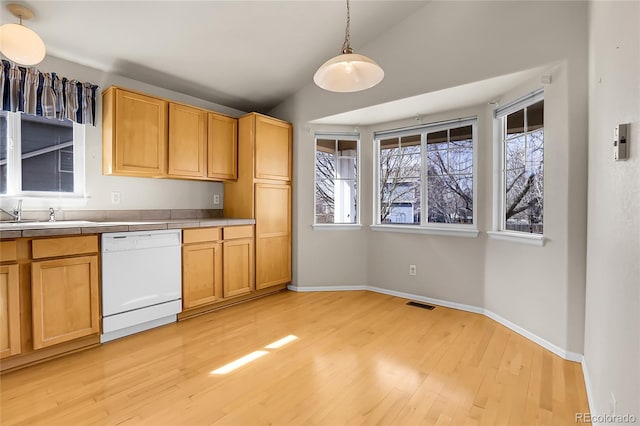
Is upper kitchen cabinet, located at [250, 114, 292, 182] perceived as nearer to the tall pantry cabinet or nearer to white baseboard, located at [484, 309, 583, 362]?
the tall pantry cabinet

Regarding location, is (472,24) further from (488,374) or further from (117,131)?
(117,131)

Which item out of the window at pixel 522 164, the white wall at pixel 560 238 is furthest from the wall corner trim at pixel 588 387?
the window at pixel 522 164

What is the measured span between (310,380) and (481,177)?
258 centimetres

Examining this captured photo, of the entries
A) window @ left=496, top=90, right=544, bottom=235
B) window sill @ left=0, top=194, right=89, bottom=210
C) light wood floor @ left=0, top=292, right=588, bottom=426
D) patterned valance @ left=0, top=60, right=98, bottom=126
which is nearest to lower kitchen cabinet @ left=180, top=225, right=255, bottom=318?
light wood floor @ left=0, top=292, right=588, bottom=426

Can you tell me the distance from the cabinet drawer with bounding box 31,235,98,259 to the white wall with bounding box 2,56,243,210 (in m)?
0.74

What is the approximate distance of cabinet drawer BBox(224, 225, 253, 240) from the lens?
3.35 meters

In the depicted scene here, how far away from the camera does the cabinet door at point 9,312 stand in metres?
1.98

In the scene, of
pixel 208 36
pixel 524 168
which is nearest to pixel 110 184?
pixel 208 36

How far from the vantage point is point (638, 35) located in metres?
0.96

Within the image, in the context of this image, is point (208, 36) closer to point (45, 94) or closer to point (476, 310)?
point (45, 94)

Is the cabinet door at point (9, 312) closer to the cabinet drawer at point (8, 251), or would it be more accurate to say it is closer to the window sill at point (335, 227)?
the cabinet drawer at point (8, 251)

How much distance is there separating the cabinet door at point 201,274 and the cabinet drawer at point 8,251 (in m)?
1.18

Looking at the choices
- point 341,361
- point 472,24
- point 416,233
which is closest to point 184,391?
point 341,361

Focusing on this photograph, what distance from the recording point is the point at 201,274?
3109mm
